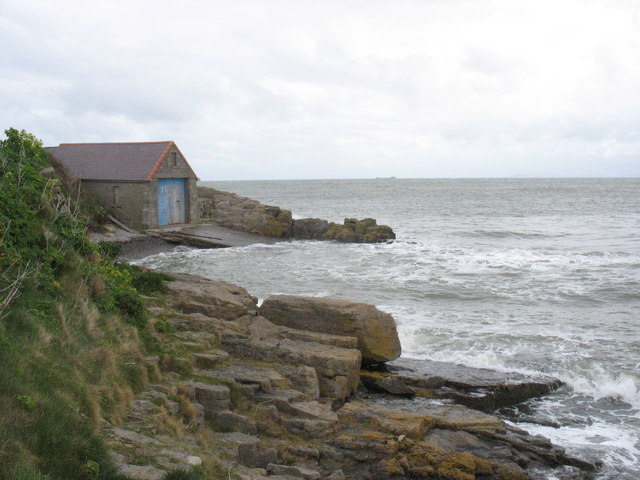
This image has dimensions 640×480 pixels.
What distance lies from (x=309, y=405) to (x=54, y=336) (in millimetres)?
3923

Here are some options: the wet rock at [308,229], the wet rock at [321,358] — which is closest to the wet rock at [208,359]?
the wet rock at [321,358]

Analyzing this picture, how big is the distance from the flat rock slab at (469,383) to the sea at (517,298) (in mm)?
263

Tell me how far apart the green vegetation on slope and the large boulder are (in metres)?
3.44

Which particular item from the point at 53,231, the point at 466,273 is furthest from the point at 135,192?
the point at 53,231

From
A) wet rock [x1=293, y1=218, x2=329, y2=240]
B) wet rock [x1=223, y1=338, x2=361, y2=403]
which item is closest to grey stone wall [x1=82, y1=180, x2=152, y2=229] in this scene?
wet rock [x1=293, y1=218, x2=329, y2=240]

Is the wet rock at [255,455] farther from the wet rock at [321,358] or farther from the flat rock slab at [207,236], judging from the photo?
the flat rock slab at [207,236]

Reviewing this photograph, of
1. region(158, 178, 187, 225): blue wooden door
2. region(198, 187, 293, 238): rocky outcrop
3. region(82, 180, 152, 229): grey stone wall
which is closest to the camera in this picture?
region(82, 180, 152, 229): grey stone wall

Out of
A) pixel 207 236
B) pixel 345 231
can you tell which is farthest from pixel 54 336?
pixel 345 231

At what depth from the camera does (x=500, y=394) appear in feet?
37.2

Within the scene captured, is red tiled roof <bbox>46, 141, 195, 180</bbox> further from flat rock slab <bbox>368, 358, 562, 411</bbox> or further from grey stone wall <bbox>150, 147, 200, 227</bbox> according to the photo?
flat rock slab <bbox>368, 358, 562, 411</bbox>

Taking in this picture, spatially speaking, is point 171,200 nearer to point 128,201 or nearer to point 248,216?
point 128,201

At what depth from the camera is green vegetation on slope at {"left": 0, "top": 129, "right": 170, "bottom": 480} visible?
17.3 feet

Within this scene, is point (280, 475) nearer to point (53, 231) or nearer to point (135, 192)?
point (53, 231)

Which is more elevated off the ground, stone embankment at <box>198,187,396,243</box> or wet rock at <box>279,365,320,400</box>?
Answer: stone embankment at <box>198,187,396,243</box>
